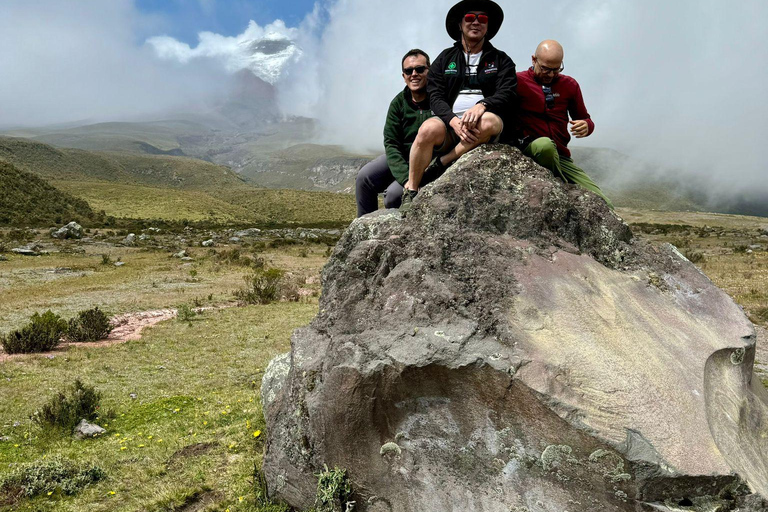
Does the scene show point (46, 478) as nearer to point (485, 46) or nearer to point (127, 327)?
point (485, 46)

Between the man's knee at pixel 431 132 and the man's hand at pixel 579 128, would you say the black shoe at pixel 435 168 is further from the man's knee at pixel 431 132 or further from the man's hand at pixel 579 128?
the man's hand at pixel 579 128

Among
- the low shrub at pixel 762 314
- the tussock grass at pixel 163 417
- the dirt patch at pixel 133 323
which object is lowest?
the dirt patch at pixel 133 323

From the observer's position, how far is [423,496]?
12.9 feet

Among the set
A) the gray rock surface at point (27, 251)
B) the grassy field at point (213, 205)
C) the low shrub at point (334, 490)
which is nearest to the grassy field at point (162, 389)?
the low shrub at point (334, 490)

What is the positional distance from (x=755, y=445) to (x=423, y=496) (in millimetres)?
2599

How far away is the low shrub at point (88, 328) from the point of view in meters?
13.0

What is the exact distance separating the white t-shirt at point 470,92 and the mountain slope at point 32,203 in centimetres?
5606

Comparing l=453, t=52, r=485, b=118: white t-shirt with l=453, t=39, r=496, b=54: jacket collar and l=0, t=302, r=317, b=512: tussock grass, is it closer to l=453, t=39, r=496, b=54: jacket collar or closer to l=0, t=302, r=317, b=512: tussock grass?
l=453, t=39, r=496, b=54: jacket collar

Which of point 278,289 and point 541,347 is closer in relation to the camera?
point 541,347

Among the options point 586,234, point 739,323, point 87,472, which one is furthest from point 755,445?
point 87,472

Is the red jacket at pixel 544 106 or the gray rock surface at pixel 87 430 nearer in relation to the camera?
the red jacket at pixel 544 106

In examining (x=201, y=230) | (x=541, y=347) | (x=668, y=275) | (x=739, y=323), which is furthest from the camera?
(x=201, y=230)

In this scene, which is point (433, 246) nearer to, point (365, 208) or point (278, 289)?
point (365, 208)

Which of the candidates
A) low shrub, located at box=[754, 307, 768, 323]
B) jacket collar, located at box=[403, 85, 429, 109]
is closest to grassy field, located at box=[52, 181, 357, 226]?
low shrub, located at box=[754, 307, 768, 323]
